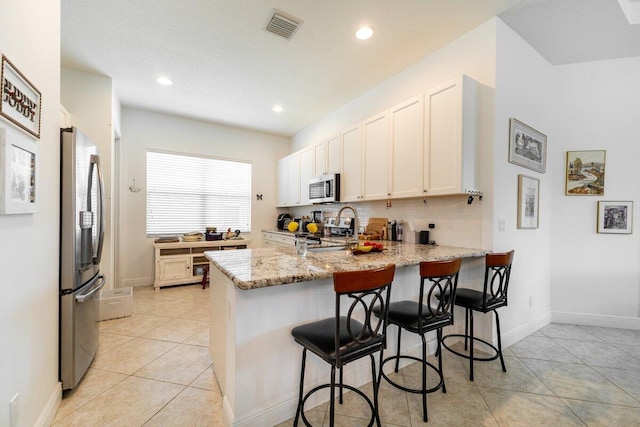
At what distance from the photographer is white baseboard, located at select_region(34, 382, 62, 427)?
150 centimetres

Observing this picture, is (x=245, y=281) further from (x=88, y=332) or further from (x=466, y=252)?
(x=466, y=252)

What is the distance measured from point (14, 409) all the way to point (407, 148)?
3329mm

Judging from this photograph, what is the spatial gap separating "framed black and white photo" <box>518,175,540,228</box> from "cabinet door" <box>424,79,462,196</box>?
0.87 meters

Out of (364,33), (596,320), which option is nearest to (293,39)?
(364,33)

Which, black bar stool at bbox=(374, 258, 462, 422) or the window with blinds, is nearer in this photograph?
black bar stool at bbox=(374, 258, 462, 422)

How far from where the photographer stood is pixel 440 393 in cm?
186

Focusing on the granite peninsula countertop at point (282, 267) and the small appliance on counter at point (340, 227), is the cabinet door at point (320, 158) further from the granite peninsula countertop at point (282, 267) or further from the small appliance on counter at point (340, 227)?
the granite peninsula countertop at point (282, 267)

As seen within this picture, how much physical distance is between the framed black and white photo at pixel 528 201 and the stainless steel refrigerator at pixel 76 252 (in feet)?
12.6

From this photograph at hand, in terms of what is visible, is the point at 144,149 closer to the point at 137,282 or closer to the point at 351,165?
the point at 137,282

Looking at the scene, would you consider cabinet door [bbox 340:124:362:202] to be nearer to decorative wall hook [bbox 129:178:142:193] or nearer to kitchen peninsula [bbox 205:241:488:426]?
kitchen peninsula [bbox 205:241:488:426]

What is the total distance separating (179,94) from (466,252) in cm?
432

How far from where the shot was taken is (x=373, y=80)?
353cm

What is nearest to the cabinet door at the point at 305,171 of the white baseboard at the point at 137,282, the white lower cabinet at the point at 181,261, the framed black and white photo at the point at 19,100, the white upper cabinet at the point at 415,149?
the white upper cabinet at the point at 415,149

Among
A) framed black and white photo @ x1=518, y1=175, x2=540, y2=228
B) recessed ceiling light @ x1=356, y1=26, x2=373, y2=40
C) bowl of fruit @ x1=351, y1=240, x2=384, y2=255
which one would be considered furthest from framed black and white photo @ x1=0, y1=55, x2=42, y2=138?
framed black and white photo @ x1=518, y1=175, x2=540, y2=228
